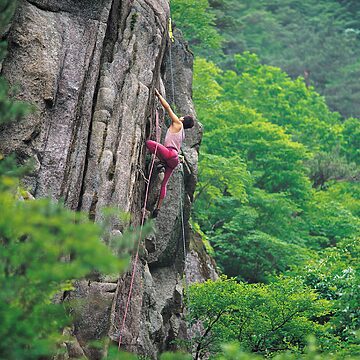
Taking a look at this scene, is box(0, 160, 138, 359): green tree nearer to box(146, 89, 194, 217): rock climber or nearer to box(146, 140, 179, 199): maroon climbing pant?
box(146, 140, 179, 199): maroon climbing pant

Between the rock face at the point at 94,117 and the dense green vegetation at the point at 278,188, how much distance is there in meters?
2.44

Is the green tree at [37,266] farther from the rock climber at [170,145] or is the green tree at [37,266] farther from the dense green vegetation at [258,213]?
the rock climber at [170,145]

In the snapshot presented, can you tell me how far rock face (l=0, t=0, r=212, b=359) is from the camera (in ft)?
31.9

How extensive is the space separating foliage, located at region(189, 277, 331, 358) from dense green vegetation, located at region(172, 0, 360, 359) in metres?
0.02

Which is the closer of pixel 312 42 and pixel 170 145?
pixel 170 145

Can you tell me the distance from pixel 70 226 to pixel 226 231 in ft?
69.0

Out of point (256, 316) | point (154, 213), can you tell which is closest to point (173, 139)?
point (154, 213)

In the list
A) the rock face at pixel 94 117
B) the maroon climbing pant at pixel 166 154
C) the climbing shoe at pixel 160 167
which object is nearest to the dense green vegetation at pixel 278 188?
the rock face at pixel 94 117

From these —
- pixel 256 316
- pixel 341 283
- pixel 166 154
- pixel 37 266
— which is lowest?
pixel 341 283

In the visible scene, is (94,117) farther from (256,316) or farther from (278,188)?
(278,188)

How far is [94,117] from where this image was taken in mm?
10781

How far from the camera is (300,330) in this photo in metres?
14.0

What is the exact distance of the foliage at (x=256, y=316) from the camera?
14.0 metres

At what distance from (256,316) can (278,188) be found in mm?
14177
